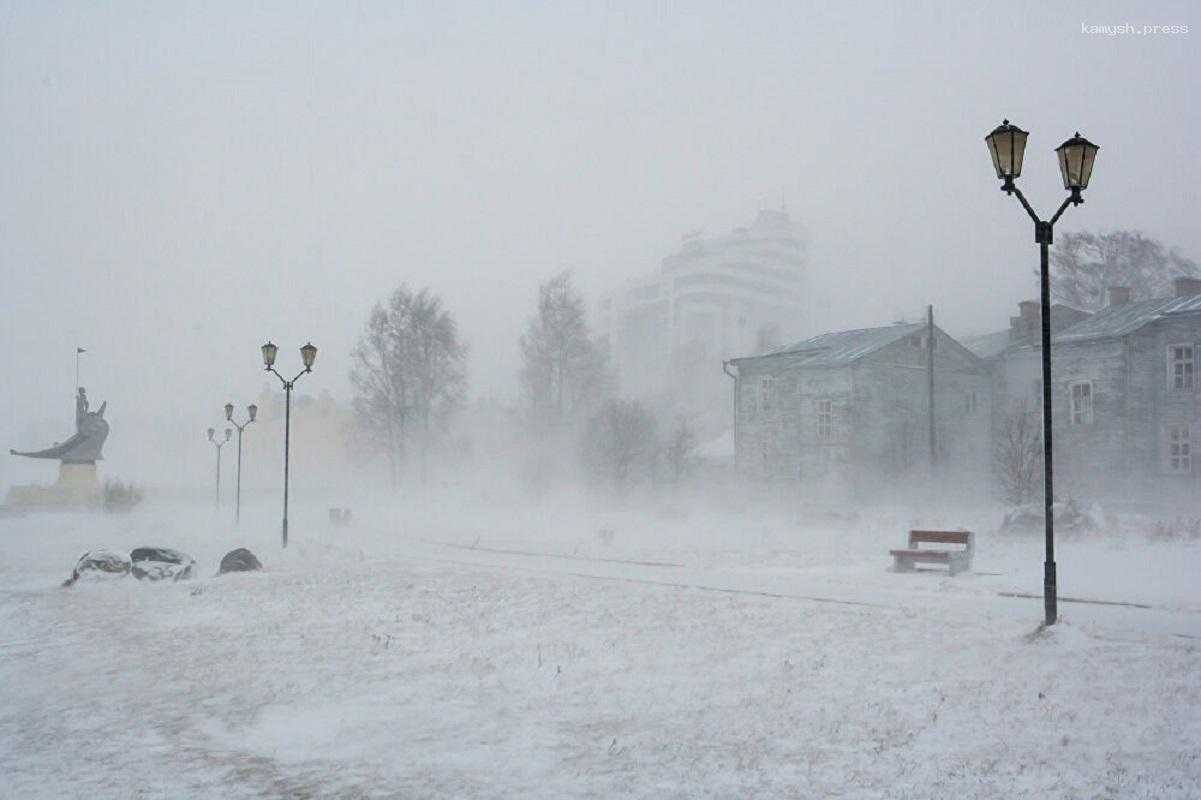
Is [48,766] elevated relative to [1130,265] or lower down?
lower down

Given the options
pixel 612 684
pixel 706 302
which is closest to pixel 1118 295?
pixel 612 684

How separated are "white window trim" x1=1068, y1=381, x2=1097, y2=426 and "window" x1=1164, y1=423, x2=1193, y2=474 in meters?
2.62

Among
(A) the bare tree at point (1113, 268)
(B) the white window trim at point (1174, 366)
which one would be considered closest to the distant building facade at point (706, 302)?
(A) the bare tree at point (1113, 268)

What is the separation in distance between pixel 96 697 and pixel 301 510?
39.9 meters

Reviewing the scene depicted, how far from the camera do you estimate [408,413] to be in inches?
2035

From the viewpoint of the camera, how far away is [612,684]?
963cm

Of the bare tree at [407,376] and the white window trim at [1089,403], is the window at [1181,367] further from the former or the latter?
the bare tree at [407,376]

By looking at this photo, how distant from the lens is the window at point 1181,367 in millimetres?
35406

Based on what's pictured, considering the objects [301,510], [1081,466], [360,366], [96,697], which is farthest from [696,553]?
[360,366]

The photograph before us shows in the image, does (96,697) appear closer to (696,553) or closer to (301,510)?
(696,553)

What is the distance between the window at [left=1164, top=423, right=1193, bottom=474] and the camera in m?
35.4

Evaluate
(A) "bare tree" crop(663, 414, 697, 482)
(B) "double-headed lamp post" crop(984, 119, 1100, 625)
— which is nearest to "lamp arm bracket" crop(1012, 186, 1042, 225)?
(B) "double-headed lamp post" crop(984, 119, 1100, 625)

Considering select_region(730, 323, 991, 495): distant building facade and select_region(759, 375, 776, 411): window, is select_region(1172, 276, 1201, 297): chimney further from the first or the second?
select_region(759, 375, 776, 411): window

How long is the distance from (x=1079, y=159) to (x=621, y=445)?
31842 mm
